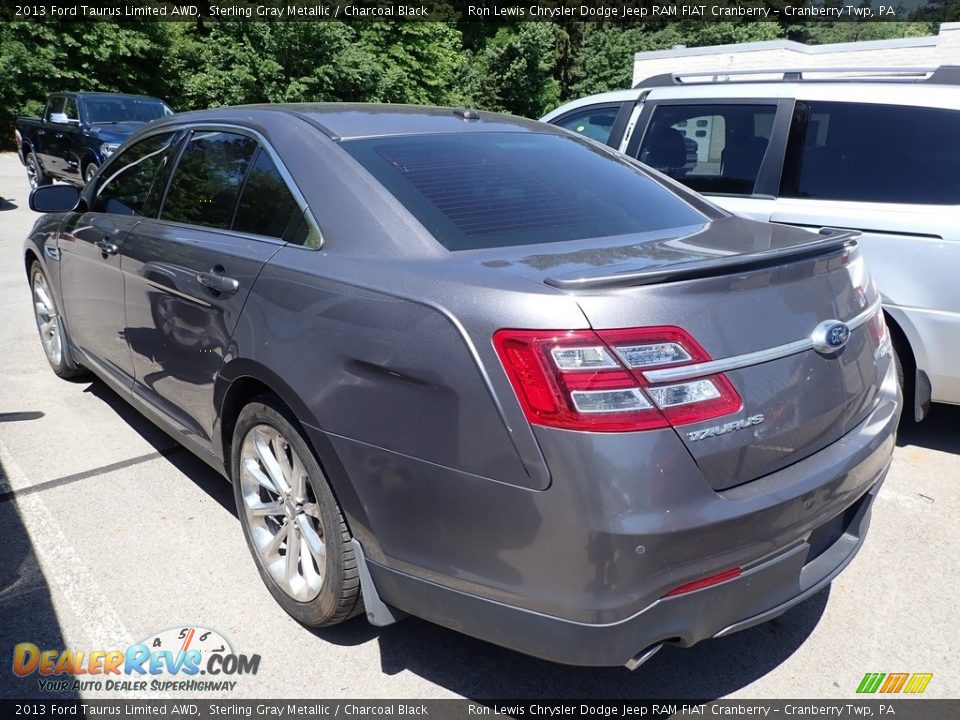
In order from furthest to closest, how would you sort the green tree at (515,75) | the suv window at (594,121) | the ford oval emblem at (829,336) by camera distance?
the green tree at (515,75)
the suv window at (594,121)
the ford oval emblem at (829,336)

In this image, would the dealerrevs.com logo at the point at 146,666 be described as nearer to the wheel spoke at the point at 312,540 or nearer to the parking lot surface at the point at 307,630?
the parking lot surface at the point at 307,630

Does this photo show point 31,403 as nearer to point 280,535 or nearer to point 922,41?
point 280,535

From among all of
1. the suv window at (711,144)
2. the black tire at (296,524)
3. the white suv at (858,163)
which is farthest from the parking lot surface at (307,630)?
the suv window at (711,144)

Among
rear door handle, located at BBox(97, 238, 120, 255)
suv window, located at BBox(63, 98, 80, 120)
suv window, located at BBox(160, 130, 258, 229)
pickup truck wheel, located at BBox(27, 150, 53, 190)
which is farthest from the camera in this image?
pickup truck wheel, located at BBox(27, 150, 53, 190)

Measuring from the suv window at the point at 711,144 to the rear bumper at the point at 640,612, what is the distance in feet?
9.33

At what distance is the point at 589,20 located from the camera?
163 ft

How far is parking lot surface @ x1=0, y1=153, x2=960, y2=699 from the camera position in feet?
7.87

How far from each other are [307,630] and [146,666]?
509 mm

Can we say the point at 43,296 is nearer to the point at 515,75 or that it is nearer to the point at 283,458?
the point at 283,458

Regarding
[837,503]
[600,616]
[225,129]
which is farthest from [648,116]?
[600,616]

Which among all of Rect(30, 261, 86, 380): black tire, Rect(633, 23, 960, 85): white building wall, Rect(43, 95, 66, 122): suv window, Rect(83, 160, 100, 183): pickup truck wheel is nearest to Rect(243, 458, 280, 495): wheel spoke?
Rect(30, 261, 86, 380): black tire

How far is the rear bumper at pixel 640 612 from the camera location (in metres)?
1.84

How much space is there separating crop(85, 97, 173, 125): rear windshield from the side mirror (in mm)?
9290

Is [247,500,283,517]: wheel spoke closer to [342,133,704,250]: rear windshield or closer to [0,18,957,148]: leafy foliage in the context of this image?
[342,133,704,250]: rear windshield
